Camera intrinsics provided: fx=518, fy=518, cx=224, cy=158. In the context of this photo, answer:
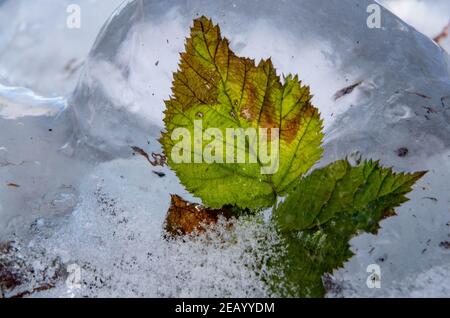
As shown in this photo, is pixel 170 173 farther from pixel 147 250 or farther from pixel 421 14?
pixel 421 14

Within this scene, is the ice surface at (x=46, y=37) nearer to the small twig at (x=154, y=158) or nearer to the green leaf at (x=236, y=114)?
the small twig at (x=154, y=158)

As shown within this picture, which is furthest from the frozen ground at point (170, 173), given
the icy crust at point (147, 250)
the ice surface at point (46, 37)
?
the ice surface at point (46, 37)

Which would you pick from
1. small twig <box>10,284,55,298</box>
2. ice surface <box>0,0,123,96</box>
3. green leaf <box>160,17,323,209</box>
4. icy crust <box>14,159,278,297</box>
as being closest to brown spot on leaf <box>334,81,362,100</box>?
green leaf <box>160,17,323,209</box>

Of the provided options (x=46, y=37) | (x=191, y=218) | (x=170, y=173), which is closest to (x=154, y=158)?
(x=170, y=173)

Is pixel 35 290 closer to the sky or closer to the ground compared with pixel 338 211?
closer to the ground
